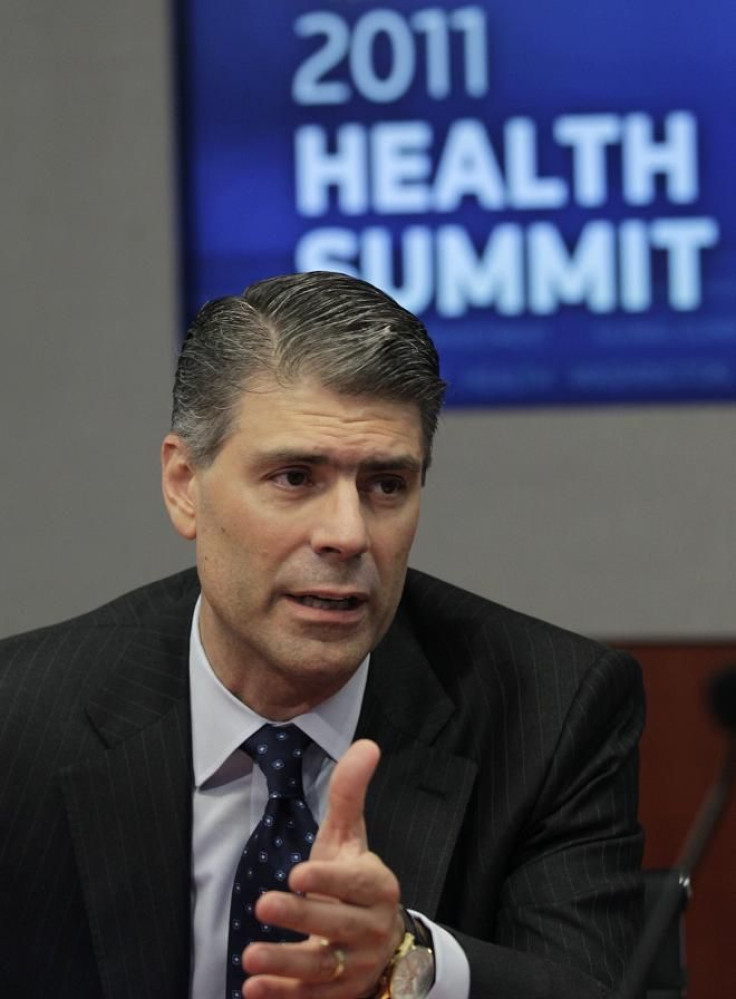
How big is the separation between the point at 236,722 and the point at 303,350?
0.50 m

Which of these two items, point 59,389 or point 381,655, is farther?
point 59,389

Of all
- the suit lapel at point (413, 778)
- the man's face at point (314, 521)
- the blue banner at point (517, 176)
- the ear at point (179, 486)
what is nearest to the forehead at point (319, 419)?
the man's face at point (314, 521)

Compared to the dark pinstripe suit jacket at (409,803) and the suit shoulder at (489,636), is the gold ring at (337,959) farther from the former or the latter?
the suit shoulder at (489,636)

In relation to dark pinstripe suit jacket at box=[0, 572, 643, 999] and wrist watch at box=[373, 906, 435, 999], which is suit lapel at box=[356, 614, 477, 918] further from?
wrist watch at box=[373, 906, 435, 999]

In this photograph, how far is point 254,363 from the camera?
6.83ft

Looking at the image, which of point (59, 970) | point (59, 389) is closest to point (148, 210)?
point (59, 389)

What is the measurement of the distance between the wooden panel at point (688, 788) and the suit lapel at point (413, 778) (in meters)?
1.66

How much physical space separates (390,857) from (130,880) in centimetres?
32

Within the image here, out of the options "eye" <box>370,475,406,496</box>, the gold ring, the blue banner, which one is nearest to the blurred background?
the blue banner

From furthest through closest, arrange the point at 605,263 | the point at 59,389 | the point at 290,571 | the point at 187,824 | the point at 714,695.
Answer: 1. the point at 59,389
2. the point at 605,263
3. the point at 187,824
4. the point at 290,571
5. the point at 714,695

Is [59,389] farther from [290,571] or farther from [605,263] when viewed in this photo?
[290,571]

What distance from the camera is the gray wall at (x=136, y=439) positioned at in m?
3.85

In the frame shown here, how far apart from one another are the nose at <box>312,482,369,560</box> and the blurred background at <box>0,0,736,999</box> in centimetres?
184

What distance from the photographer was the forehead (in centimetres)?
202
